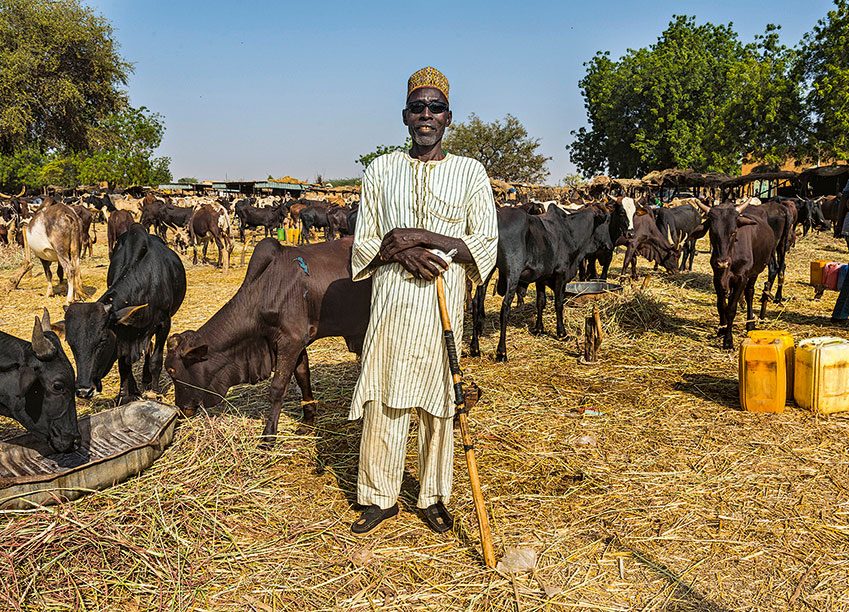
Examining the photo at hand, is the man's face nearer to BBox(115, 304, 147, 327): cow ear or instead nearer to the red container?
BBox(115, 304, 147, 327): cow ear

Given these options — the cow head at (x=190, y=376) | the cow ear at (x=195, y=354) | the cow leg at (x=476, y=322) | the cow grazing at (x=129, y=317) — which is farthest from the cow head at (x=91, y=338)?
the cow leg at (x=476, y=322)

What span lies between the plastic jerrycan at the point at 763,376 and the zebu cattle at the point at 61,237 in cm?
1157

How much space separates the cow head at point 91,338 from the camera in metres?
4.93

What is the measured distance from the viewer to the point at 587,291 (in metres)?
9.91

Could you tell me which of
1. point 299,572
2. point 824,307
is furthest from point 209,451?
point 824,307

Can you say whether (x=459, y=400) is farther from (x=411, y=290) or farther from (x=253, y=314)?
(x=253, y=314)

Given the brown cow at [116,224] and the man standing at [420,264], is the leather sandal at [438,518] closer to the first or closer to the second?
the man standing at [420,264]

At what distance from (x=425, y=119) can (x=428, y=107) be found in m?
0.07

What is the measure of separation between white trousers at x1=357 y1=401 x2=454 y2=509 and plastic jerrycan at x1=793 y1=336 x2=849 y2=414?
12.5ft

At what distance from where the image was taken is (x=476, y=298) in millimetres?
8781

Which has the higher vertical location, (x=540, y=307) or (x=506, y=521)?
(x=540, y=307)

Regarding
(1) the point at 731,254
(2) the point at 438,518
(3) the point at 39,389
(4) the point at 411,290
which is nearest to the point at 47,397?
(3) the point at 39,389

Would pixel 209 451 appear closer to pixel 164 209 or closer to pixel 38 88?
pixel 164 209

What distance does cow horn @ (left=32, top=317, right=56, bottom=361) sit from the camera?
3848 mm
